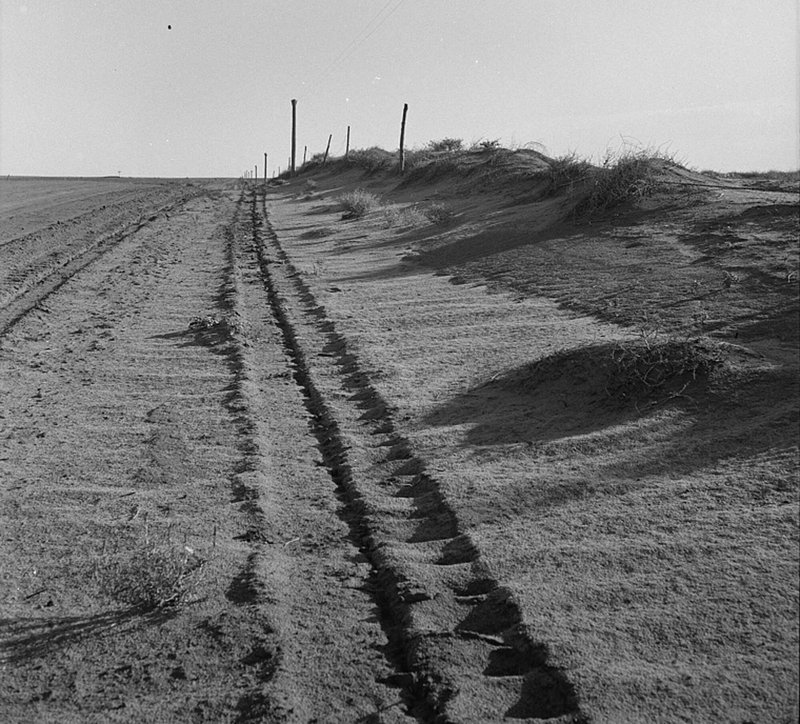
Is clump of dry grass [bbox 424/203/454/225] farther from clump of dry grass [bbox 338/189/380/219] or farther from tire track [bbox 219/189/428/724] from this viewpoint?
tire track [bbox 219/189/428/724]

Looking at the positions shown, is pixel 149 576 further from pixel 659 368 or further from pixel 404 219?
pixel 404 219

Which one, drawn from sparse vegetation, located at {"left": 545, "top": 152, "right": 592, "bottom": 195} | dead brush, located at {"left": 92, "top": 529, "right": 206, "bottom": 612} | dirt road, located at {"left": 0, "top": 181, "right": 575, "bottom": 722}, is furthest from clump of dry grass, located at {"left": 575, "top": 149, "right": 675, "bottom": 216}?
dead brush, located at {"left": 92, "top": 529, "right": 206, "bottom": 612}

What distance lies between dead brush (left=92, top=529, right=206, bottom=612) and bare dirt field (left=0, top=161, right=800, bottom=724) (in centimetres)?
1

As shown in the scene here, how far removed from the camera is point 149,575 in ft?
11.7

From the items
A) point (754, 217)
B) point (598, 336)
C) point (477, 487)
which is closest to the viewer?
point (477, 487)

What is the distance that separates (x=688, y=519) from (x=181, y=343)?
5421mm

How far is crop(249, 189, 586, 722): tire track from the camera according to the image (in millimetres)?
2922

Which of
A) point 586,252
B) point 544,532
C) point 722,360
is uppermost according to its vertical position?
point 586,252

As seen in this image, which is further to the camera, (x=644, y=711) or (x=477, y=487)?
(x=477, y=487)

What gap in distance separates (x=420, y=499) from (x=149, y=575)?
1.54 metres

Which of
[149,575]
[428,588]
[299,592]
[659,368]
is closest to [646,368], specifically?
[659,368]

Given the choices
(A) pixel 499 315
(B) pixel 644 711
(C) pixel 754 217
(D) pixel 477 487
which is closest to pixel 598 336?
(A) pixel 499 315

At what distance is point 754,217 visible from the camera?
990 centimetres

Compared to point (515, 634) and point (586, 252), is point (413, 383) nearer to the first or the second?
point (515, 634)
